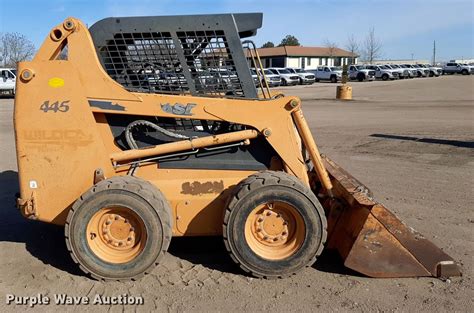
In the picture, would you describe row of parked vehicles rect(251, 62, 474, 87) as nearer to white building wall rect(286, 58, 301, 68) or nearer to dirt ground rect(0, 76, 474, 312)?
white building wall rect(286, 58, 301, 68)

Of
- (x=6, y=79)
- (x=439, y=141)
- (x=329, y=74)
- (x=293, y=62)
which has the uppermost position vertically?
(x=293, y=62)

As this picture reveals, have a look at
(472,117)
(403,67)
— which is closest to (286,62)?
(403,67)

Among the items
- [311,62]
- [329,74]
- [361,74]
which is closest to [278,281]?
[329,74]

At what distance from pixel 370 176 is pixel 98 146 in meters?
5.01

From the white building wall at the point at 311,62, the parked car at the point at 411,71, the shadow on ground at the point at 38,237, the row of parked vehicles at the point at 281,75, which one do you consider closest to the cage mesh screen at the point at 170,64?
the row of parked vehicles at the point at 281,75

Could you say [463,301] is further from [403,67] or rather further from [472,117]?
[403,67]

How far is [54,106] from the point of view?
4.18m

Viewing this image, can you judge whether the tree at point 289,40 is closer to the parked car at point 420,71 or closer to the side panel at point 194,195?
the parked car at point 420,71

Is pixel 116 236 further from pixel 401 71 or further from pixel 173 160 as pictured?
pixel 401 71

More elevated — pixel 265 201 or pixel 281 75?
pixel 281 75

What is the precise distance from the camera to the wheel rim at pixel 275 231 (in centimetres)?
418

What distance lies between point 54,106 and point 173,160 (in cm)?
115

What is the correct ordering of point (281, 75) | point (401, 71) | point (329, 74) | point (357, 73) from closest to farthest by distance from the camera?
point (281, 75)
point (329, 74)
point (357, 73)
point (401, 71)

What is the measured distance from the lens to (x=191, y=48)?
14.4 feet
